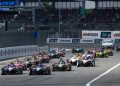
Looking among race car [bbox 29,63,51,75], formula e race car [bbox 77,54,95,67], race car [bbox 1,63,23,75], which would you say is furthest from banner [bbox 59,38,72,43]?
race car [bbox 29,63,51,75]

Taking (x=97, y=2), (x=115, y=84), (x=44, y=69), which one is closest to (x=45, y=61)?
(x=44, y=69)

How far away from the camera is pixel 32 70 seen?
115 ft

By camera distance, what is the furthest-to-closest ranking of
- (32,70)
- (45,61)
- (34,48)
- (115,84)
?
(34,48), (45,61), (32,70), (115,84)

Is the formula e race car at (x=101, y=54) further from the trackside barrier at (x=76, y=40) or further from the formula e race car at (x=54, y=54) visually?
the trackside barrier at (x=76, y=40)

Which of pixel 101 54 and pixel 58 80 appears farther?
pixel 101 54

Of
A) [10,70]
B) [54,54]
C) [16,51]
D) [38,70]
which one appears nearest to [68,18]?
[54,54]

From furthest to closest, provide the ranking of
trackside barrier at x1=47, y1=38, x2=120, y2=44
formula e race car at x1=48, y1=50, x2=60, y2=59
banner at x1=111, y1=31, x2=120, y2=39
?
banner at x1=111, y1=31, x2=120, y2=39, trackside barrier at x1=47, y1=38, x2=120, y2=44, formula e race car at x1=48, y1=50, x2=60, y2=59

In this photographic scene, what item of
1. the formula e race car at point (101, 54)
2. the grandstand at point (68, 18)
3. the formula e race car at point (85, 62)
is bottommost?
the formula e race car at point (101, 54)

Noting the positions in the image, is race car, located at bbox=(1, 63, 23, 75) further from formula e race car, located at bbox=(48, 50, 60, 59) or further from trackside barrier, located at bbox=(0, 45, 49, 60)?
formula e race car, located at bbox=(48, 50, 60, 59)

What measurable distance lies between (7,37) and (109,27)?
1720 inches

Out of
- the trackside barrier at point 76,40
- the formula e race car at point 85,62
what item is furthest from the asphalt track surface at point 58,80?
the trackside barrier at point 76,40

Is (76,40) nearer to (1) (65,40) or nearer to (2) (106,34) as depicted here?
(1) (65,40)

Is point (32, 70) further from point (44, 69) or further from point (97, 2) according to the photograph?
point (97, 2)

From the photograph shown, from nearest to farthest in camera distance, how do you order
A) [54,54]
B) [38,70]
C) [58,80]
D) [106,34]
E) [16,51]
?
[58,80]
[38,70]
[16,51]
[54,54]
[106,34]
